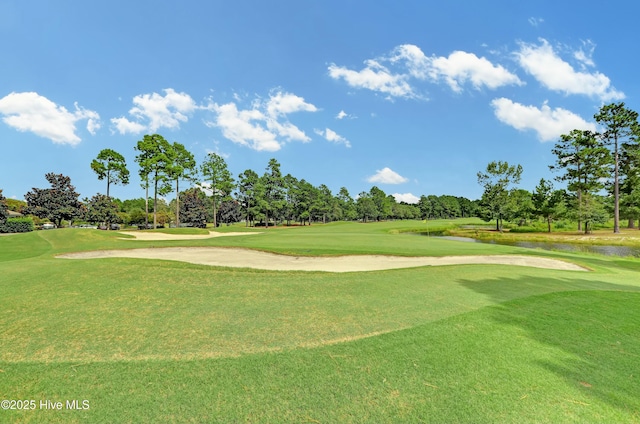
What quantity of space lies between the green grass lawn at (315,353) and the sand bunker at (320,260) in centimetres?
572

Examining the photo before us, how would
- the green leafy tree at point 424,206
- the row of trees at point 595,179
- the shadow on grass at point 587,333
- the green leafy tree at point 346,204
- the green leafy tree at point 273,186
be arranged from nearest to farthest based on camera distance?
the shadow on grass at point 587,333 → the row of trees at point 595,179 → the green leafy tree at point 273,186 → the green leafy tree at point 346,204 → the green leafy tree at point 424,206

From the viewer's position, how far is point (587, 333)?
5.13 m

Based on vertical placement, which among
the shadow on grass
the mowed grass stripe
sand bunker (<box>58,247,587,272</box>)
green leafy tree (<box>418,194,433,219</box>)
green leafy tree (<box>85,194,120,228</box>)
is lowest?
sand bunker (<box>58,247,587,272</box>)

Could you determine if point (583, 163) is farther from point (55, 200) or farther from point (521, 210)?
point (55, 200)

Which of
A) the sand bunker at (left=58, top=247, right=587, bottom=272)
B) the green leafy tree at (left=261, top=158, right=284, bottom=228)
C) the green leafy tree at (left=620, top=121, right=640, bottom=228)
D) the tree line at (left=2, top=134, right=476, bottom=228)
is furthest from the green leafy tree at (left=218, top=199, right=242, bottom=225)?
the green leafy tree at (left=620, top=121, right=640, bottom=228)

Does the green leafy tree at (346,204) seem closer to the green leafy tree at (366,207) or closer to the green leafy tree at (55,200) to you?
the green leafy tree at (366,207)

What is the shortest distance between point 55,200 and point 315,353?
231 feet

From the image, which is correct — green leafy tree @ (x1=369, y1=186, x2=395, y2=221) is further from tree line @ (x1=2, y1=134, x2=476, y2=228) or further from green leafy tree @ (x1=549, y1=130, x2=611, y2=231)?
green leafy tree @ (x1=549, y1=130, x2=611, y2=231)

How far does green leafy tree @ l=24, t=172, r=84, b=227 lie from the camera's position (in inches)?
2094

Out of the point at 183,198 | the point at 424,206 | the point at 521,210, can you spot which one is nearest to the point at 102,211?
the point at 183,198

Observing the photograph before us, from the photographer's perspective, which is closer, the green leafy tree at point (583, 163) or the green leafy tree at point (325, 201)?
the green leafy tree at point (583, 163)

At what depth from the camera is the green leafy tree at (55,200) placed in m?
53.2

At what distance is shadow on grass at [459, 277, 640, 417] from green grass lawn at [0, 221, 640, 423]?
25 mm

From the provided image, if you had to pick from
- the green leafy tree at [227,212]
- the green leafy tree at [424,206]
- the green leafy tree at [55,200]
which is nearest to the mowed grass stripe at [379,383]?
the green leafy tree at [55,200]
